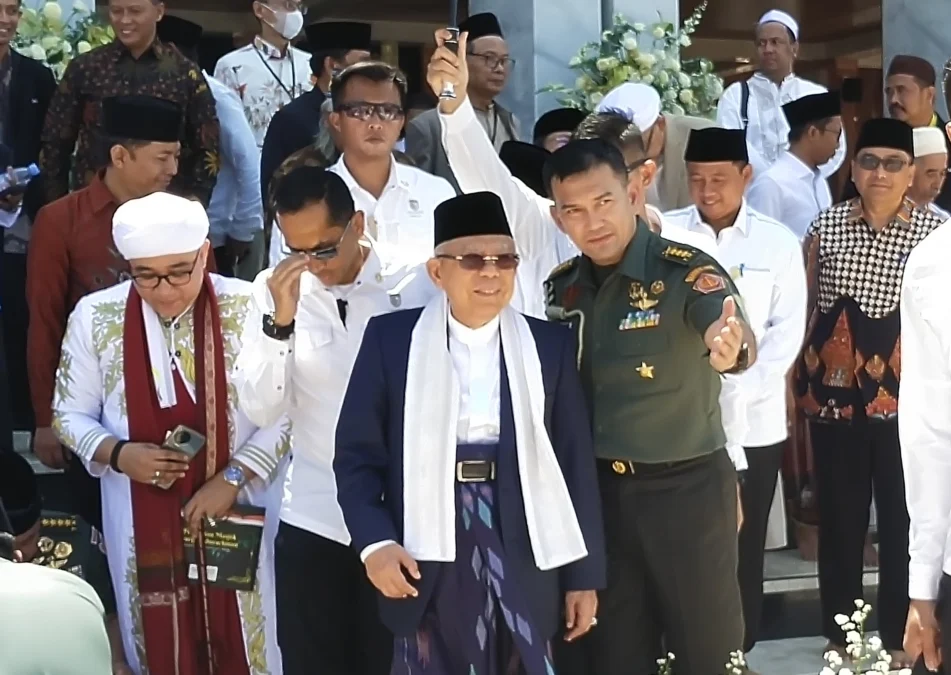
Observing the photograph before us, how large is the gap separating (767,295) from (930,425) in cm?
189

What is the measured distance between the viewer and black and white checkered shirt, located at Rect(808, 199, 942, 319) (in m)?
5.34

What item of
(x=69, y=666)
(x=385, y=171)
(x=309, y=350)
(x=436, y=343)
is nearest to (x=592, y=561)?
(x=436, y=343)

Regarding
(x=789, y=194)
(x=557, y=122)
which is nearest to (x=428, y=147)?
(x=557, y=122)

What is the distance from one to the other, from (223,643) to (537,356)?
1.31 metres

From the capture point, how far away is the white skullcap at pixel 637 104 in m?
5.57

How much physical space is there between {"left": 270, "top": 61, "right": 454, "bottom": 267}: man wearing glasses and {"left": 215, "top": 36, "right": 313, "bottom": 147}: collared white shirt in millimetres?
2148

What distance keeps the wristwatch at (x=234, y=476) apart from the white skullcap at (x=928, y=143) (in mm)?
3554

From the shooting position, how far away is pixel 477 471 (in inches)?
142

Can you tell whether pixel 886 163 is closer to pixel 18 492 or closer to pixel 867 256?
pixel 867 256

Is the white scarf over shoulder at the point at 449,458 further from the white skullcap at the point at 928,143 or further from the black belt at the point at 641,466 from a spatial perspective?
the white skullcap at the point at 928,143

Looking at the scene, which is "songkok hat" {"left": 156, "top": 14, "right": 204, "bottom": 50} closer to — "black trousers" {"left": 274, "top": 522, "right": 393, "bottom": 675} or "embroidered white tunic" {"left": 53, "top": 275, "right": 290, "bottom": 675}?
"embroidered white tunic" {"left": 53, "top": 275, "right": 290, "bottom": 675}

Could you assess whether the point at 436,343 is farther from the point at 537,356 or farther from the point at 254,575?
the point at 254,575

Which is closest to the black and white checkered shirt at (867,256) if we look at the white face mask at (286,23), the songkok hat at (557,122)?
the songkok hat at (557,122)

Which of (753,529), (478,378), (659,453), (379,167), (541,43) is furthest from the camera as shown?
(541,43)
